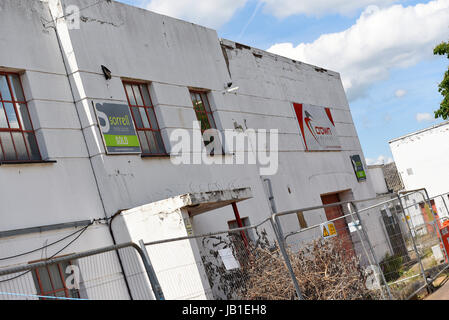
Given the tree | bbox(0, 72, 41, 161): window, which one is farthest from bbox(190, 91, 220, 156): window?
the tree

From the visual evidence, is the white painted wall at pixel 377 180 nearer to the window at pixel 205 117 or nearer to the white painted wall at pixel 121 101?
the white painted wall at pixel 121 101

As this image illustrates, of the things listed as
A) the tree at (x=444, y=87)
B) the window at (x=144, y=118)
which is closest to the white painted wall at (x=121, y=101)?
the window at (x=144, y=118)

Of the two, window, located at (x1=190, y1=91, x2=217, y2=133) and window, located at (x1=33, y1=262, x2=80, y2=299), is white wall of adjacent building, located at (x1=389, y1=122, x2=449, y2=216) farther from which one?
window, located at (x1=33, y1=262, x2=80, y2=299)

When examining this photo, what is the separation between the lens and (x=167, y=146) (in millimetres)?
13227

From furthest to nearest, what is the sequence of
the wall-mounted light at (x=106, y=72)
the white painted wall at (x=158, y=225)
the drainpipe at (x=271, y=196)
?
the drainpipe at (x=271, y=196) → the wall-mounted light at (x=106, y=72) → the white painted wall at (x=158, y=225)

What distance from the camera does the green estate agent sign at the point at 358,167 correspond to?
73.6 ft

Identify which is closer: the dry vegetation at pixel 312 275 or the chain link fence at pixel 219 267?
the chain link fence at pixel 219 267

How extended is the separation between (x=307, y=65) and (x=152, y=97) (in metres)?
9.90

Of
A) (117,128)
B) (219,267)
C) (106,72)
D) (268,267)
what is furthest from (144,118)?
(268,267)

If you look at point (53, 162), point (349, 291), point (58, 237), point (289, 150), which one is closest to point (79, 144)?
point (53, 162)

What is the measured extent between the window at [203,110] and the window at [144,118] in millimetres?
1755

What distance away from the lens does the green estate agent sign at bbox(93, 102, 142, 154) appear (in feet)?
37.8

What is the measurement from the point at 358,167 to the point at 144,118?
39.4ft
